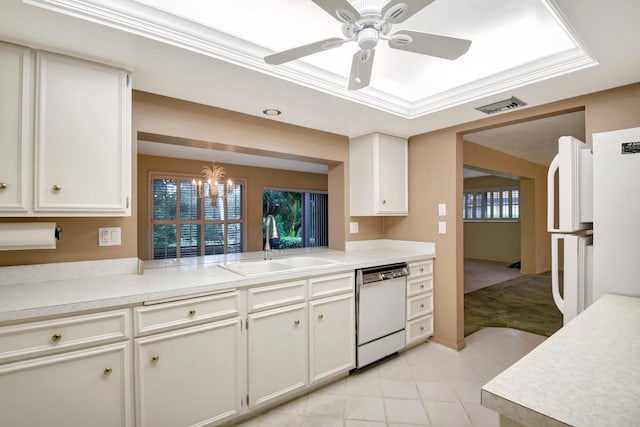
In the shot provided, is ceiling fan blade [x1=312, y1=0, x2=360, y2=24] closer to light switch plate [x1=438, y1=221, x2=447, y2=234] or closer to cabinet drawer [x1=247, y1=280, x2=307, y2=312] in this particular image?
cabinet drawer [x1=247, y1=280, x2=307, y2=312]

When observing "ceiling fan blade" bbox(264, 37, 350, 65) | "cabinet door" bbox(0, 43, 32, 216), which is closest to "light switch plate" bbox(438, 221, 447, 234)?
"ceiling fan blade" bbox(264, 37, 350, 65)

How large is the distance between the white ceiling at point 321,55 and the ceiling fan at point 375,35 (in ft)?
1.35

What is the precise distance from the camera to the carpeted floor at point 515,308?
12.1 ft

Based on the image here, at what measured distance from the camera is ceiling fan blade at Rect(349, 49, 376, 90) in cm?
151

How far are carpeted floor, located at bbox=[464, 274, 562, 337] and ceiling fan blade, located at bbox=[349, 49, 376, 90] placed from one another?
2.98 m

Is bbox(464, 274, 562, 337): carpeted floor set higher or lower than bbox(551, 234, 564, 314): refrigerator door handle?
lower

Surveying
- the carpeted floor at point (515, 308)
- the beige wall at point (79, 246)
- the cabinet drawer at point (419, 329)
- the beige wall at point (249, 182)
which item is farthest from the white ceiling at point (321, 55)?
the beige wall at point (249, 182)

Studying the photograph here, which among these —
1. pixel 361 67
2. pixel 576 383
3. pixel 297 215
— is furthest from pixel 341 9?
pixel 297 215

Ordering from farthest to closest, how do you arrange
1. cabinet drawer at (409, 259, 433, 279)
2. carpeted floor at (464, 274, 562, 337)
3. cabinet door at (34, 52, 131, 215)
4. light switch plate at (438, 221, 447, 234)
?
carpeted floor at (464, 274, 562, 337) < light switch plate at (438, 221, 447, 234) < cabinet drawer at (409, 259, 433, 279) < cabinet door at (34, 52, 131, 215)

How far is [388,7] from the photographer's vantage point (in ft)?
3.93

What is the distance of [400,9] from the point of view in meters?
1.20

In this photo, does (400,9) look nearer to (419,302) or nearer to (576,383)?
(576,383)

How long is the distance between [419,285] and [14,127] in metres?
3.15

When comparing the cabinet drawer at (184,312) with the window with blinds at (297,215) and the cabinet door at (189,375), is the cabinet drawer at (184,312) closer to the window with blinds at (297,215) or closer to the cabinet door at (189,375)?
the cabinet door at (189,375)
